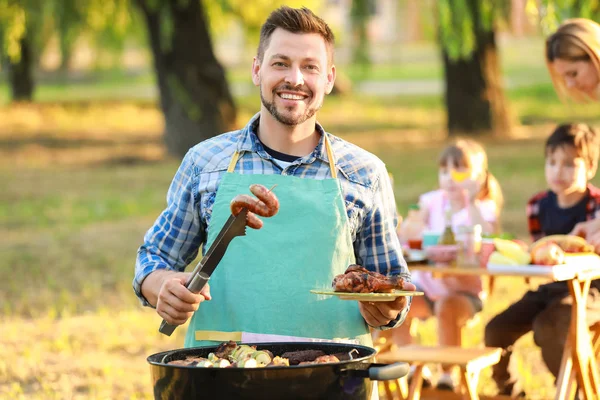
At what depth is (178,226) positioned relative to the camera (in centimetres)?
317

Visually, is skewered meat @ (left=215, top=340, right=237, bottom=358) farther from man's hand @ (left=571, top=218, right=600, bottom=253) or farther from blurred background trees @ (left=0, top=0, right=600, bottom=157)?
blurred background trees @ (left=0, top=0, right=600, bottom=157)

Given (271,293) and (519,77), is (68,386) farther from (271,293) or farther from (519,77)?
(519,77)

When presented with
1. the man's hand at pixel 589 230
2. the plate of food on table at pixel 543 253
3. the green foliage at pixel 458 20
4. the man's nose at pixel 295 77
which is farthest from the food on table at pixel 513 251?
the green foliage at pixel 458 20

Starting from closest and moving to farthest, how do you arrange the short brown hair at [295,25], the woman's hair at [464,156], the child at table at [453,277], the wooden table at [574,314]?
1. the short brown hair at [295,25]
2. the wooden table at [574,314]
3. the child at table at [453,277]
4. the woman's hair at [464,156]

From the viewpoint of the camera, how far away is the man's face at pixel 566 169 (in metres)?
5.35

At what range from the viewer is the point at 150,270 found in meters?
3.03

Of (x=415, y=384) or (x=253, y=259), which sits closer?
(x=253, y=259)

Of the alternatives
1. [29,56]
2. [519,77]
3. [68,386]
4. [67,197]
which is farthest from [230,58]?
[68,386]

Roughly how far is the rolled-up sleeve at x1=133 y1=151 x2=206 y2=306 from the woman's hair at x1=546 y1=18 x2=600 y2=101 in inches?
93.9

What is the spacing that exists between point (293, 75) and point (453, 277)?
2.97 meters

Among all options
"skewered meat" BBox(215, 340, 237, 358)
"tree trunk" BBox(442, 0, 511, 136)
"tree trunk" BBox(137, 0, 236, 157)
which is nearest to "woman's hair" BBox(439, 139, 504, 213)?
"skewered meat" BBox(215, 340, 237, 358)

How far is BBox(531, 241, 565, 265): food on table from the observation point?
→ 4.72 m

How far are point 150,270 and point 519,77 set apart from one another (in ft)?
112

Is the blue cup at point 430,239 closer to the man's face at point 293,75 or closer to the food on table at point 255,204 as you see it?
the man's face at point 293,75
